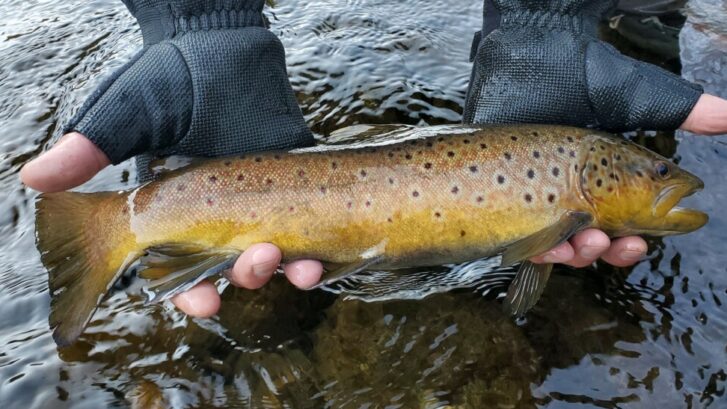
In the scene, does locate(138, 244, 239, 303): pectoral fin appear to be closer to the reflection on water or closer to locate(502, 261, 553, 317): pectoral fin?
the reflection on water

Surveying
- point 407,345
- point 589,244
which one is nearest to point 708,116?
point 589,244

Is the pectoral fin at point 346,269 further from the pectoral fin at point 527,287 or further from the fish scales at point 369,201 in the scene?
the pectoral fin at point 527,287

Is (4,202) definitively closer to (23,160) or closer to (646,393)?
(23,160)

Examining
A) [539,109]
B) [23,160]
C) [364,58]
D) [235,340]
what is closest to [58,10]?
[23,160]

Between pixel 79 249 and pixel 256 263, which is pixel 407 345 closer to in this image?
pixel 256 263

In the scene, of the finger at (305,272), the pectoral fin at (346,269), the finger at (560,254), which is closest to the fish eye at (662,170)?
the finger at (560,254)

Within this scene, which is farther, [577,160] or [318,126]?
[318,126]
